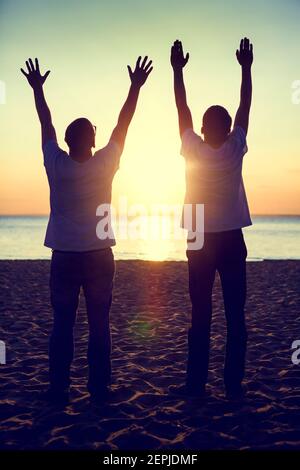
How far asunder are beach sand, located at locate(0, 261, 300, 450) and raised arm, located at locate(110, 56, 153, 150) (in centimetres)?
238

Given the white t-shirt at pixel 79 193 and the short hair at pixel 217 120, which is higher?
the short hair at pixel 217 120

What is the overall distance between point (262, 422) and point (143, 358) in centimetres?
226

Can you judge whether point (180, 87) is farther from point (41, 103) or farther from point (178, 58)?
point (41, 103)

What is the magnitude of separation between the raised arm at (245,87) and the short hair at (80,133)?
1320 mm

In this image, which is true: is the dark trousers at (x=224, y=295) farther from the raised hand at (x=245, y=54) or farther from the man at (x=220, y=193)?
the raised hand at (x=245, y=54)

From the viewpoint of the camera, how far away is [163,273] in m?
15.7

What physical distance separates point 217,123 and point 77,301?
1.99 meters

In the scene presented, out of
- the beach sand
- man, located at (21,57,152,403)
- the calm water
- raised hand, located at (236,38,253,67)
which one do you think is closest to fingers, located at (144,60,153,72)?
man, located at (21,57,152,403)

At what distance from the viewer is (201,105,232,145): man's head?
13.7 ft

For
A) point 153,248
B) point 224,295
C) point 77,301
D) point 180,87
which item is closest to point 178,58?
point 180,87

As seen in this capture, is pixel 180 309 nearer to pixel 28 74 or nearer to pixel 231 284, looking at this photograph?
pixel 231 284

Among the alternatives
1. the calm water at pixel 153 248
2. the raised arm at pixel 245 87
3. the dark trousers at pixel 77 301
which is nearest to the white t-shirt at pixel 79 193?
the dark trousers at pixel 77 301

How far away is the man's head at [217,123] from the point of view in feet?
13.7

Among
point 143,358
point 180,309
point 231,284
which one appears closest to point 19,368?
point 143,358
